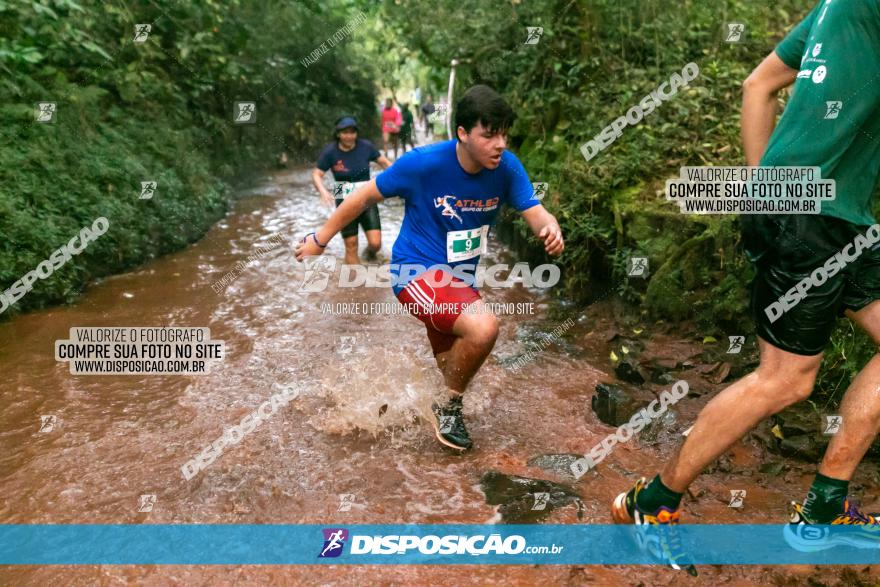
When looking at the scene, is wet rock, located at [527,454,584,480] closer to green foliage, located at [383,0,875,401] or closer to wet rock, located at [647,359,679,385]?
wet rock, located at [647,359,679,385]

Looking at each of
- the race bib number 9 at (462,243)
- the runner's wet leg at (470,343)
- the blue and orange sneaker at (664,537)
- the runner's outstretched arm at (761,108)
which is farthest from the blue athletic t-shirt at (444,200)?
the blue and orange sneaker at (664,537)

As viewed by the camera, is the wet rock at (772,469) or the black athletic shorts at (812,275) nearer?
the black athletic shorts at (812,275)

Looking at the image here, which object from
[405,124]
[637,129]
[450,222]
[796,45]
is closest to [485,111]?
[450,222]

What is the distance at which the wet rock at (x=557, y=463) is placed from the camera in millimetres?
3639

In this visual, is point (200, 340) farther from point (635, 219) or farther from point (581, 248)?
point (635, 219)

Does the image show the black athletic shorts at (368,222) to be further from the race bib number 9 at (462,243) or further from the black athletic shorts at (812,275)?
the black athletic shorts at (812,275)

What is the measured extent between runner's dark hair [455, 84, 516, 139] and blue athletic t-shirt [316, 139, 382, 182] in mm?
4778

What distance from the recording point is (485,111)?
330cm

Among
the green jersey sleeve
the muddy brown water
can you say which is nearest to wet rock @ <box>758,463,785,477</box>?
the muddy brown water

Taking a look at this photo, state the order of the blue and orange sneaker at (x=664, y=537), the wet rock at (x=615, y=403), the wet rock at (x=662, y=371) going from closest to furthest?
the blue and orange sneaker at (x=664, y=537), the wet rock at (x=615, y=403), the wet rock at (x=662, y=371)

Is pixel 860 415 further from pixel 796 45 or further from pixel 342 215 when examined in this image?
pixel 342 215

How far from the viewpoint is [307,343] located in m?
5.89

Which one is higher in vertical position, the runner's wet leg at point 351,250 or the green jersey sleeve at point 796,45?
the green jersey sleeve at point 796,45

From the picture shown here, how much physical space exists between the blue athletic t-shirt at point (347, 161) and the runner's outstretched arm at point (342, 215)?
441 centimetres
